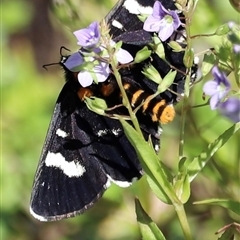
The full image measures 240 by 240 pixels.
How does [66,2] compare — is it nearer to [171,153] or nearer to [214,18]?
[214,18]

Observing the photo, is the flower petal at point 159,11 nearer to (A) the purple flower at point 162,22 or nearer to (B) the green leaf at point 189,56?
(A) the purple flower at point 162,22

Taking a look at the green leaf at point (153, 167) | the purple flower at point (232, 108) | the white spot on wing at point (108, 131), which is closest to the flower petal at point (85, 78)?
the green leaf at point (153, 167)

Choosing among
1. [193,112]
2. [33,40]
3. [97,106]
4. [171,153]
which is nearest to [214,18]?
[193,112]

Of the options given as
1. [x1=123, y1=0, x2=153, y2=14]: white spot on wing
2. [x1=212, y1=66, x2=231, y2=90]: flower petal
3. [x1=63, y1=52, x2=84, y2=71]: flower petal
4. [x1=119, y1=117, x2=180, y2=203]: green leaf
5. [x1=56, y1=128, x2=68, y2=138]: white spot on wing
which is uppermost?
[x1=63, y1=52, x2=84, y2=71]: flower petal

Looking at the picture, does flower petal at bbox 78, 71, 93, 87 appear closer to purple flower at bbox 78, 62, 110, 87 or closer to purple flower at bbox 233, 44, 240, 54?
purple flower at bbox 78, 62, 110, 87

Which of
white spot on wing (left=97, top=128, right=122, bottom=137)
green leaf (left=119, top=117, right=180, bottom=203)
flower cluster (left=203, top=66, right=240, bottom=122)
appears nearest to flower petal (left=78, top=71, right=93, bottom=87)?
green leaf (left=119, top=117, right=180, bottom=203)

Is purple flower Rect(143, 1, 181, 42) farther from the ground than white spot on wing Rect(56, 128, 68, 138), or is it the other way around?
purple flower Rect(143, 1, 181, 42)

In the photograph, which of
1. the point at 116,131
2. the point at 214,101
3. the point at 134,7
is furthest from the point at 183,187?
the point at 134,7
